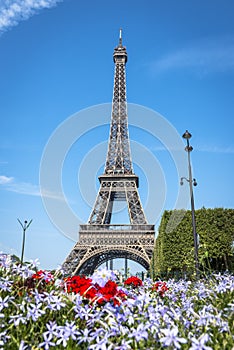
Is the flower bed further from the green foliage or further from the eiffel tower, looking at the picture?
the eiffel tower

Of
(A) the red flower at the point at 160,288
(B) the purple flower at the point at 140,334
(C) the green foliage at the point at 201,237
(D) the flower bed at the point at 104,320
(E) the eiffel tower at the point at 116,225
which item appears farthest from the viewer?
(E) the eiffel tower at the point at 116,225

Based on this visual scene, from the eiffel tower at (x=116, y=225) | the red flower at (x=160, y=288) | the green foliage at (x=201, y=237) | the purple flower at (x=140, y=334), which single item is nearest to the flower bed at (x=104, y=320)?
the purple flower at (x=140, y=334)

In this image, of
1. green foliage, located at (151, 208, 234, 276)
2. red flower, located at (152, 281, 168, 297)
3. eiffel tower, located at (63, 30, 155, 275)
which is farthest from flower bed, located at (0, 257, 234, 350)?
eiffel tower, located at (63, 30, 155, 275)

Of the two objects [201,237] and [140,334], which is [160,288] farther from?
[201,237]

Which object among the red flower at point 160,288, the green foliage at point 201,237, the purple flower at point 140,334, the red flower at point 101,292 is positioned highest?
the green foliage at point 201,237

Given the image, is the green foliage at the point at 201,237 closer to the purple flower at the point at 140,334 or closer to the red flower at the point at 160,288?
the red flower at the point at 160,288

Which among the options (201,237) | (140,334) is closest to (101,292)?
(140,334)

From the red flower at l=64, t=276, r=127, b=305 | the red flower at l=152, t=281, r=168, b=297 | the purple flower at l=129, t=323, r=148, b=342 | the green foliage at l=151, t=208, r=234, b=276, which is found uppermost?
the green foliage at l=151, t=208, r=234, b=276
